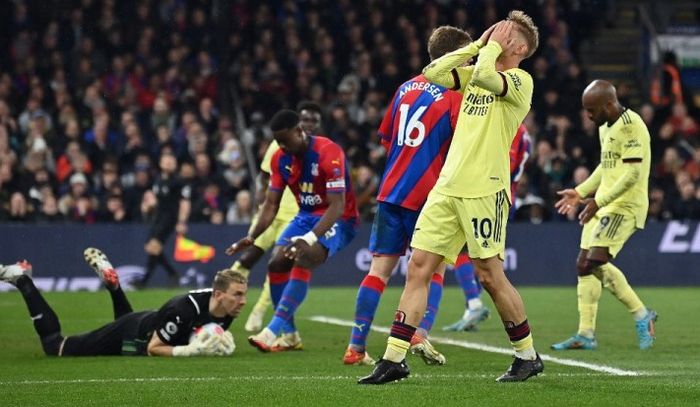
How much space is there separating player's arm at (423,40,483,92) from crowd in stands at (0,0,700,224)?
12.5 m

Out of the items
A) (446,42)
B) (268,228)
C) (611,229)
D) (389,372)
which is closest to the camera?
(389,372)

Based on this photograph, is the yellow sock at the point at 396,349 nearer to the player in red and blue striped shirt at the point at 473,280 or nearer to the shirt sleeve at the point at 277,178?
the shirt sleeve at the point at 277,178

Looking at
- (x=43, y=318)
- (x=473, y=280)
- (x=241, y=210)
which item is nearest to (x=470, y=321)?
(x=473, y=280)

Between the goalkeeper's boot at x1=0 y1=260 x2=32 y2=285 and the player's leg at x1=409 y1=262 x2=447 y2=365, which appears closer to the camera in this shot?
the player's leg at x1=409 y1=262 x2=447 y2=365

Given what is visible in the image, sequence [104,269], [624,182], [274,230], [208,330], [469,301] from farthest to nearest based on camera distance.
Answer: [274,230]
[469,301]
[104,269]
[624,182]
[208,330]

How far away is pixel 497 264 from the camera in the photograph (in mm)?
8977

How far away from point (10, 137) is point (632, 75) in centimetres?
1351

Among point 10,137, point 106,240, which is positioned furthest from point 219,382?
point 10,137

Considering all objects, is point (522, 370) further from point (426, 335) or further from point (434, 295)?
point (434, 295)

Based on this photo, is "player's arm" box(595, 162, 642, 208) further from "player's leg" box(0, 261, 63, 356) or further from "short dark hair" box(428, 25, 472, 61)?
"player's leg" box(0, 261, 63, 356)

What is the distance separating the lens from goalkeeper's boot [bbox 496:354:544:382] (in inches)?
359

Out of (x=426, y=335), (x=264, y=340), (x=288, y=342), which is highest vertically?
(x=426, y=335)

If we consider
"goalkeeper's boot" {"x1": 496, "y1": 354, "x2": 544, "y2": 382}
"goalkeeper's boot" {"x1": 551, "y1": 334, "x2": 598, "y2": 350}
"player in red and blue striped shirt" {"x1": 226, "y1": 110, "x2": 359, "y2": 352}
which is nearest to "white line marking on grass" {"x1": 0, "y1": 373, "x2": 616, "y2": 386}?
"goalkeeper's boot" {"x1": 496, "y1": 354, "x2": 544, "y2": 382}

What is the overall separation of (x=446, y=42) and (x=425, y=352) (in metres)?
2.27
